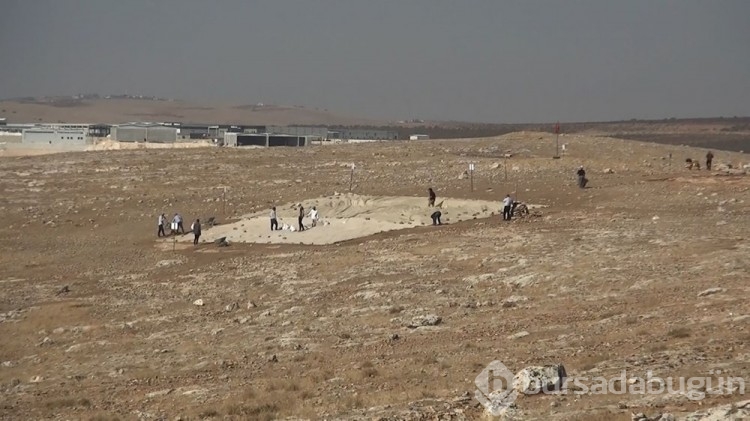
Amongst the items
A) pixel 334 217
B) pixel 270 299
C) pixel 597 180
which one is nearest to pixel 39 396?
pixel 270 299

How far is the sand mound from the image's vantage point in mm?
35500

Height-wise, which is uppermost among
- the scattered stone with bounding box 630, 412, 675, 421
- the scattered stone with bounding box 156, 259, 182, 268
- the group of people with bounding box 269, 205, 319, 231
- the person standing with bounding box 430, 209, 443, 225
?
the scattered stone with bounding box 630, 412, 675, 421

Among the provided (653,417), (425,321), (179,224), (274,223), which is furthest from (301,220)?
(653,417)

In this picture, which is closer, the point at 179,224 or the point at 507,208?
the point at 507,208

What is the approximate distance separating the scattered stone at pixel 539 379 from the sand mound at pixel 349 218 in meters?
21.3

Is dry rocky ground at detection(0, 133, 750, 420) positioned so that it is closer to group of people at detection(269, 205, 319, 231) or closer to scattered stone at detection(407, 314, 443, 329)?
scattered stone at detection(407, 314, 443, 329)

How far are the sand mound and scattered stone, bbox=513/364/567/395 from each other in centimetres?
2126

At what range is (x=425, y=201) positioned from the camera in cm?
3981

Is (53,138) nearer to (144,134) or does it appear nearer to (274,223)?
(144,134)

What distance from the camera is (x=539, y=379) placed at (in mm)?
13094

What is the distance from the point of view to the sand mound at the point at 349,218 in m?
35.5

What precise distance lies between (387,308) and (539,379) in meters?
9.10

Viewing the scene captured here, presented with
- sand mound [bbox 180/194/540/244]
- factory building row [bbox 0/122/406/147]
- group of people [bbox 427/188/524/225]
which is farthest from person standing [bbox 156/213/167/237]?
factory building row [bbox 0/122/406/147]

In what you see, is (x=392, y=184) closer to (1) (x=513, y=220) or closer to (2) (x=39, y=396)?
(1) (x=513, y=220)
